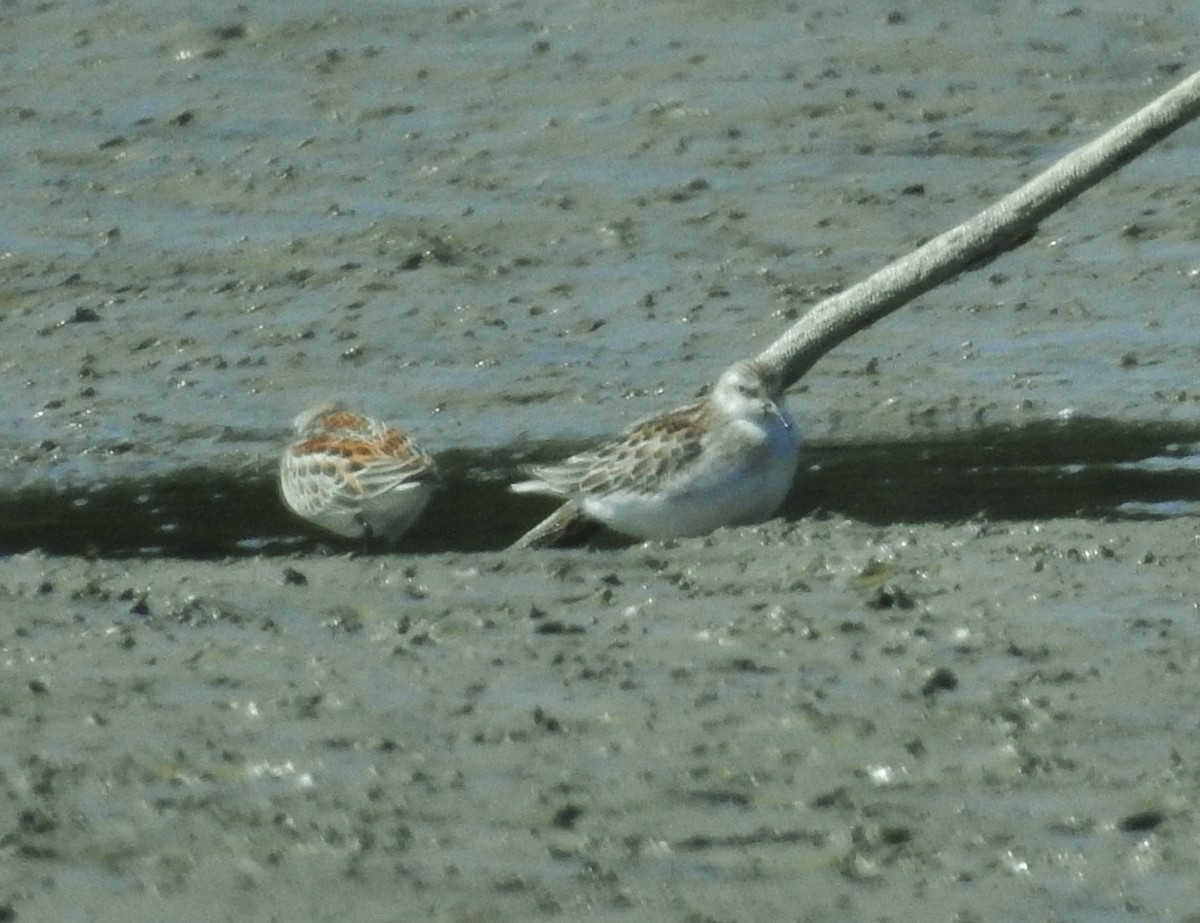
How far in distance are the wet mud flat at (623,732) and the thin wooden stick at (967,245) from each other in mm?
1176

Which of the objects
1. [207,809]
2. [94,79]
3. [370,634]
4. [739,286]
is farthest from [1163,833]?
[94,79]

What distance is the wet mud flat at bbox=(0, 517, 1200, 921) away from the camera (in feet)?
20.6

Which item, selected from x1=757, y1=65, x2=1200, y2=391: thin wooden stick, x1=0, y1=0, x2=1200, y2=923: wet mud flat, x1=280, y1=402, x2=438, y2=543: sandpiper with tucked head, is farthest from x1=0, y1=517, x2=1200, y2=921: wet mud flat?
x1=757, y1=65, x2=1200, y2=391: thin wooden stick

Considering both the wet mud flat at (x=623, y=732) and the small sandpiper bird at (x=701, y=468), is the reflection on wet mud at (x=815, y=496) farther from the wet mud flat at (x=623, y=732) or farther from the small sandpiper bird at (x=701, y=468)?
the wet mud flat at (x=623, y=732)

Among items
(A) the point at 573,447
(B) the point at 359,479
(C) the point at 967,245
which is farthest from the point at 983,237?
(A) the point at 573,447

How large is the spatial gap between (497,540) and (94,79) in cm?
641

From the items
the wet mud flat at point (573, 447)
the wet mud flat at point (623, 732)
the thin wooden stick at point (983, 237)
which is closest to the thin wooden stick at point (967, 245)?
the thin wooden stick at point (983, 237)

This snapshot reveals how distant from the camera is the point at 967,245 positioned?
10.1 metres

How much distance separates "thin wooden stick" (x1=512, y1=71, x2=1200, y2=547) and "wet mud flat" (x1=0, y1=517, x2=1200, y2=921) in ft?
3.86

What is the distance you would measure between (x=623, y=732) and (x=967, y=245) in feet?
11.1

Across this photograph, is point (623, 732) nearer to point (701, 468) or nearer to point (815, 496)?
point (701, 468)

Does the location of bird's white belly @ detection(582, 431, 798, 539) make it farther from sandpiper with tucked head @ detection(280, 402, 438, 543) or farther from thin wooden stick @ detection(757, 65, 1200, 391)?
sandpiper with tucked head @ detection(280, 402, 438, 543)

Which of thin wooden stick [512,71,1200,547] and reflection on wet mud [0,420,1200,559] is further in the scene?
reflection on wet mud [0,420,1200,559]

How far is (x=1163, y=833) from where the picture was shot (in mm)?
6480
